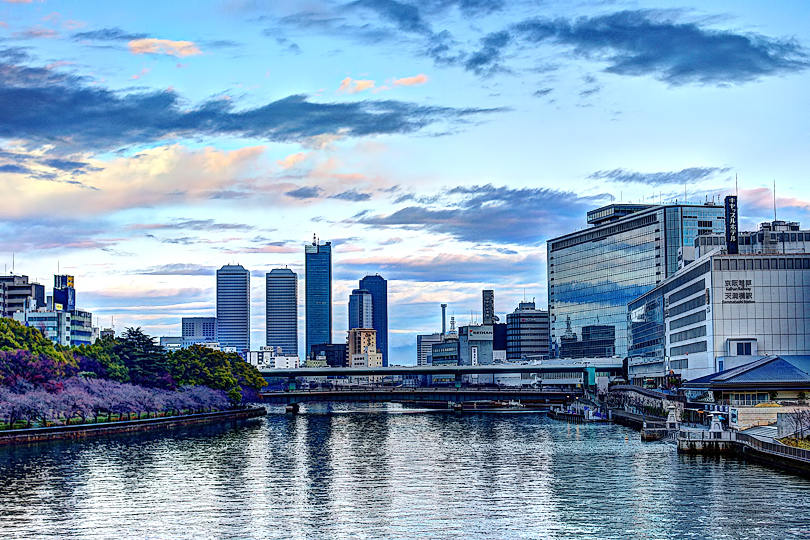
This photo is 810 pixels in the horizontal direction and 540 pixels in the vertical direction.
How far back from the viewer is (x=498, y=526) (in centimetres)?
6931

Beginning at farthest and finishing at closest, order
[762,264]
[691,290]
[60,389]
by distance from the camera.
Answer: [691,290], [762,264], [60,389]

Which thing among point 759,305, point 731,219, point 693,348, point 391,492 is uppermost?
point 731,219

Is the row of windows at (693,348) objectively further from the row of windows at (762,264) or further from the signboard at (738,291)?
the row of windows at (762,264)

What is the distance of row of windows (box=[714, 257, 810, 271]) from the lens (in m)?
164

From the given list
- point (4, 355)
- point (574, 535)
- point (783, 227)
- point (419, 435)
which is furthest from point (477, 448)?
point (783, 227)

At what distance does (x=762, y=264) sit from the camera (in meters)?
165

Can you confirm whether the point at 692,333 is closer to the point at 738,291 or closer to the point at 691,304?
the point at 691,304

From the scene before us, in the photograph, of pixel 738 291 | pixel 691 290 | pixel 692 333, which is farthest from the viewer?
pixel 692 333

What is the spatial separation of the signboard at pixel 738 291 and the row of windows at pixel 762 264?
85.7 inches

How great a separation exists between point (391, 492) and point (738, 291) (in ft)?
316

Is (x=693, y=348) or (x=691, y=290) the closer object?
(x=691, y=290)

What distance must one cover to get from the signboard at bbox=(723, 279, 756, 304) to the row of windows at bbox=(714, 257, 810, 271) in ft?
7.14

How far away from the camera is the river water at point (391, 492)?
224 feet

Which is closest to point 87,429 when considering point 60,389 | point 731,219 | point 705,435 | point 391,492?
point 60,389
